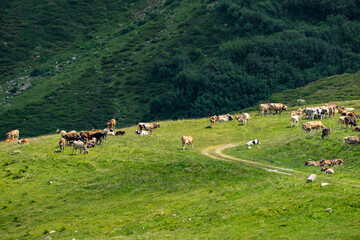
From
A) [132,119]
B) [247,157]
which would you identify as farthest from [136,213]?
[132,119]

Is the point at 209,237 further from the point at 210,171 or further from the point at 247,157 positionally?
the point at 247,157

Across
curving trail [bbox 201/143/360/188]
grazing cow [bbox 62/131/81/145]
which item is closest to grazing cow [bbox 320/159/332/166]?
curving trail [bbox 201/143/360/188]

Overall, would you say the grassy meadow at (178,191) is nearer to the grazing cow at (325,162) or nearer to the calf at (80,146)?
the calf at (80,146)

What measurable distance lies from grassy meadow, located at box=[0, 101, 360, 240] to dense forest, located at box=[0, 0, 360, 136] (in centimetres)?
8942

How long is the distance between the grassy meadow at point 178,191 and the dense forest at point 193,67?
293ft

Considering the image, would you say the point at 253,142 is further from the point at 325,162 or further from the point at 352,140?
the point at 325,162

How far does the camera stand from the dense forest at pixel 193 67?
499 ft

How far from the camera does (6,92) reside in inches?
7003

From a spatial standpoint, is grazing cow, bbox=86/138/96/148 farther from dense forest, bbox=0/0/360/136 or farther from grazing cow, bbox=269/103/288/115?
dense forest, bbox=0/0/360/136

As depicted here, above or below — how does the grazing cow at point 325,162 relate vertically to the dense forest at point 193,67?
below

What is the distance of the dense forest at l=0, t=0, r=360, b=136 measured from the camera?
5989 inches

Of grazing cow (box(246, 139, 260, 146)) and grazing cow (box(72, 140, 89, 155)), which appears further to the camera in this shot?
grazing cow (box(246, 139, 260, 146))

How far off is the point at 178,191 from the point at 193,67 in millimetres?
128192

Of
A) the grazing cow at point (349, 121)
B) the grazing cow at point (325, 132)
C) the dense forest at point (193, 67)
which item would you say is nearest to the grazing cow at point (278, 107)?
the grazing cow at point (349, 121)
